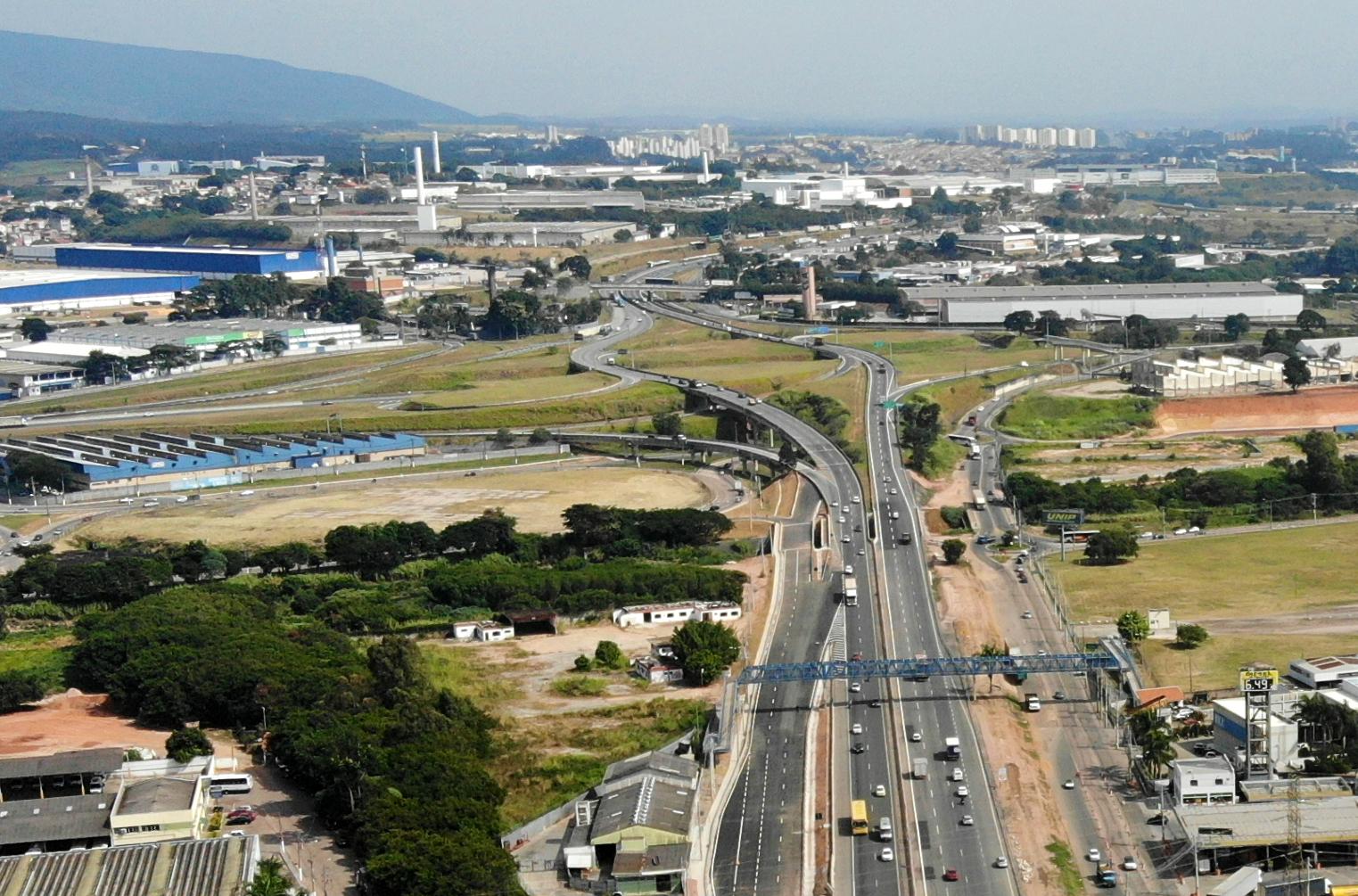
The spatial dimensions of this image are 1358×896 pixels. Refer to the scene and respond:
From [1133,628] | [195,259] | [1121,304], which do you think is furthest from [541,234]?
[1133,628]

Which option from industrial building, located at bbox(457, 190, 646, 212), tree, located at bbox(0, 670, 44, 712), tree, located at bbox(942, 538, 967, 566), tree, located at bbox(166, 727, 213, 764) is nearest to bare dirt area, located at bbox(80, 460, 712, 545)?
tree, located at bbox(942, 538, 967, 566)

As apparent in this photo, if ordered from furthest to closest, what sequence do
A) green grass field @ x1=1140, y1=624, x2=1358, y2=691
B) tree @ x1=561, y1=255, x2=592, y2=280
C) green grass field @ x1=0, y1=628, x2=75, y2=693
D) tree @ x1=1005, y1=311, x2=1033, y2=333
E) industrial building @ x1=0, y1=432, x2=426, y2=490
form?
tree @ x1=561, y1=255, x2=592, y2=280 → tree @ x1=1005, y1=311, x2=1033, y2=333 → industrial building @ x1=0, y1=432, x2=426, y2=490 → green grass field @ x1=0, y1=628, x2=75, y2=693 → green grass field @ x1=1140, y1=624, x2=1358, y2=691

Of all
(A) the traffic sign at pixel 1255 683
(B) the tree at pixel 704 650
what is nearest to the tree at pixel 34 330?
(B) the tree at pixel 704 650

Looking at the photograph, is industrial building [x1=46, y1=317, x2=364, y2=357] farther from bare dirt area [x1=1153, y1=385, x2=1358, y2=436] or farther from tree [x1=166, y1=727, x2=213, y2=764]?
tree [x1=166, y1=727, x2=213, y2=764]

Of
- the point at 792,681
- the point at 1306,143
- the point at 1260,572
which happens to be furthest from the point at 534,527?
the point at 1306,143

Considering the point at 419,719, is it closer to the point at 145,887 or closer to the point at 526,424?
the point at 145,887

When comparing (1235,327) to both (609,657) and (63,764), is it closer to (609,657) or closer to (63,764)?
(609,657)
